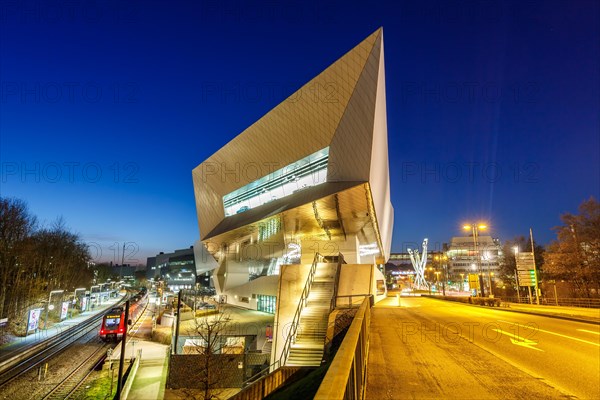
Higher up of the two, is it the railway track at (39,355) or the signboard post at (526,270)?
the signboard post at (526,270)

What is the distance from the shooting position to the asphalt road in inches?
188

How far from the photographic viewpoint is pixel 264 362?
1825 cm

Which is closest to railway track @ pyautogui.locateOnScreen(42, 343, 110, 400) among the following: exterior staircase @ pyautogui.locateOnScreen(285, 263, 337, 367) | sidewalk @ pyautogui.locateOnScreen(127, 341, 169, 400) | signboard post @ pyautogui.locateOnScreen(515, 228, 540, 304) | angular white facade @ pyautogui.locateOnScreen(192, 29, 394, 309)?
sidewalk @ pyautogui.locateOnScreen(127, 341, 169, 400)

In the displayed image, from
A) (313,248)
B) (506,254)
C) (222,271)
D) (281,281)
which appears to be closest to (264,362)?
(281,281)

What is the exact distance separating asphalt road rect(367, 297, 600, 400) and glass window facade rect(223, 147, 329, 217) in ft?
57.8

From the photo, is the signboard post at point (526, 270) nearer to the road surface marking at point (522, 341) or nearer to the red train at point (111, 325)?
the road surface marking at point (522, 341)

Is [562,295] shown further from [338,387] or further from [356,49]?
[338,387]

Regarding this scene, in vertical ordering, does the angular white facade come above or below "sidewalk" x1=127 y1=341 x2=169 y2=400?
above

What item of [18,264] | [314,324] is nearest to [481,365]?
[314,324]

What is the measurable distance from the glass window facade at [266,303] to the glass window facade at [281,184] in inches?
358

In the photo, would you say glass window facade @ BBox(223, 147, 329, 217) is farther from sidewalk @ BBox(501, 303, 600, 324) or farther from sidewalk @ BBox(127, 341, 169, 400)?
sidewalk @ BBox(127, 341, 169, 400)

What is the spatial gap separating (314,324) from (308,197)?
11.9 m

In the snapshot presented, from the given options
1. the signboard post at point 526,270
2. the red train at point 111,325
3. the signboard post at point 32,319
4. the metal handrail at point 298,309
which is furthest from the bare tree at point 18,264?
the signboard post at point 526,270

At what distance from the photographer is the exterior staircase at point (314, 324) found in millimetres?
13461
